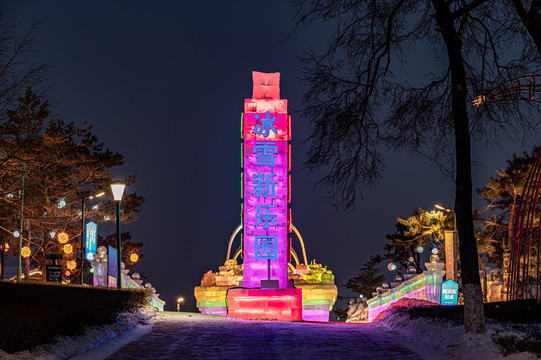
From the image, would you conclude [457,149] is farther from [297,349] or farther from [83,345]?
[83,345]

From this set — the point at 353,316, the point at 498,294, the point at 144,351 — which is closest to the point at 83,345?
the point at 144,351

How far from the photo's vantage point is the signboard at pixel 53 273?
94.1 feet

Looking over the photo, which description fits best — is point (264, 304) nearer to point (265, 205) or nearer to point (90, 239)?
point (265, 205)

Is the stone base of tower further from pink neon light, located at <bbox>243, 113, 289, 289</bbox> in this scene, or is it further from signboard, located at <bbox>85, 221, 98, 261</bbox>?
signboard, located at <bbox>85, 221, 98, 261</bbox>

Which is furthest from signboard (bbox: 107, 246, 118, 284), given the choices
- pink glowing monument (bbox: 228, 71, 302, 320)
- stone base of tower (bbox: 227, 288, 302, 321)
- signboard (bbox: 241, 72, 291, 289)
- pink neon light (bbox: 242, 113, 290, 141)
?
pink neon light (bbox: 242, 113, 290, 141)

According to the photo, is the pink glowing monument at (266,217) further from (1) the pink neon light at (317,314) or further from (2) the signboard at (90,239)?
(1) the pink neon light at (317,314)

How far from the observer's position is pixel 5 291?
12.2 metres

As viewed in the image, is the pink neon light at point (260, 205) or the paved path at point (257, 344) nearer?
the paved path at point (257, 344)

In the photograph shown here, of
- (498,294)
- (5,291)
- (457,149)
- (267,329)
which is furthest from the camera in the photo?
(498,294)

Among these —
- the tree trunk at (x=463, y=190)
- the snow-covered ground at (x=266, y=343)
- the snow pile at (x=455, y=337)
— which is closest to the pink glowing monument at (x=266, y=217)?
the snow pile at (x=455, y=337)

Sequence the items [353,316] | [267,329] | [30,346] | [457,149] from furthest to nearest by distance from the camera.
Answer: [353,316] < [267,329] < [457,149] < [30,346]

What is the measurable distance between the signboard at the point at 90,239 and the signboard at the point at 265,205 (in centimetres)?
856

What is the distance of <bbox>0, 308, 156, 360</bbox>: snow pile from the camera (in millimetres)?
10836

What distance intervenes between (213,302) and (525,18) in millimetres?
41189
